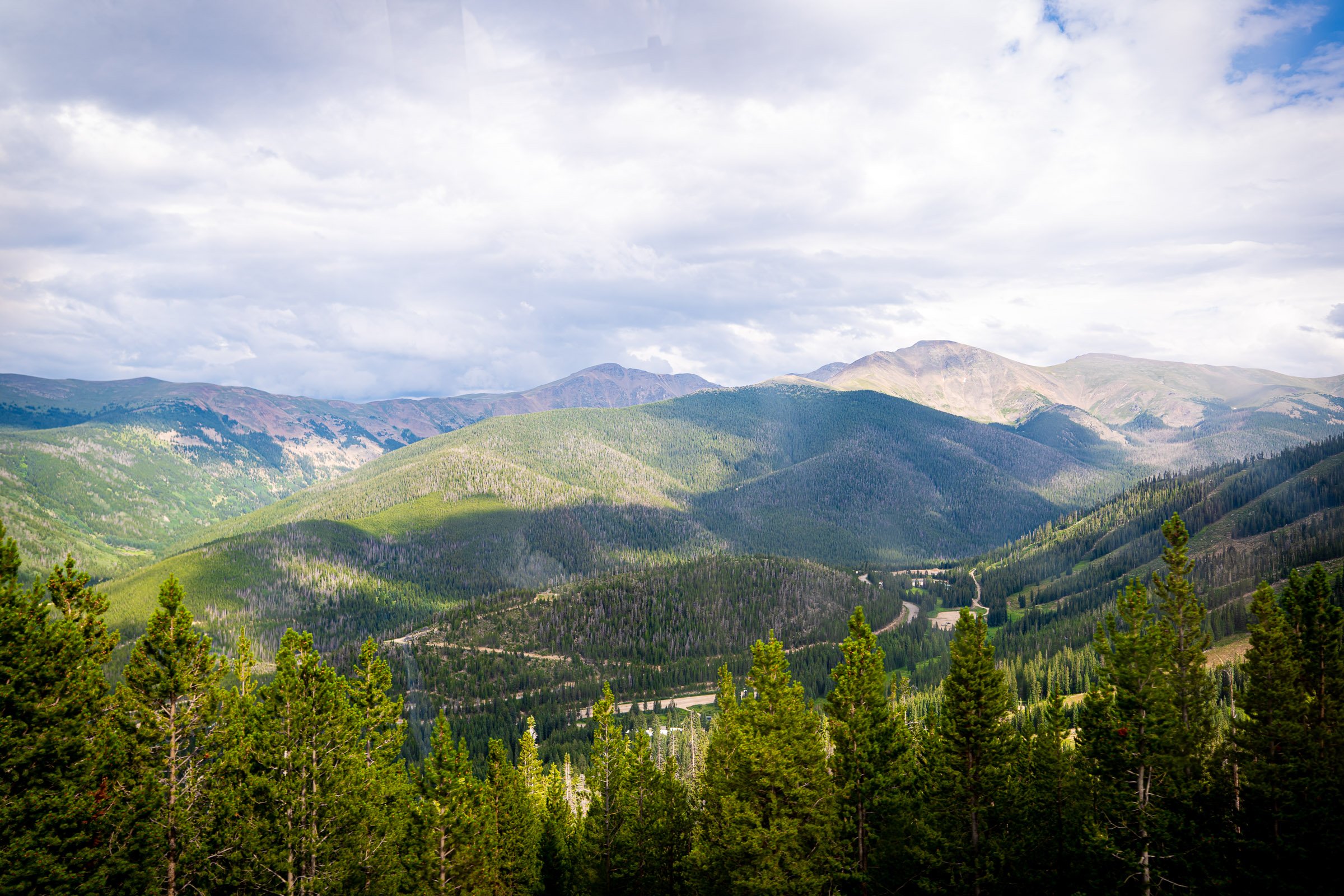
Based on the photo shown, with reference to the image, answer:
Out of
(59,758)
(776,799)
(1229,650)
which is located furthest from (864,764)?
(1229,650)

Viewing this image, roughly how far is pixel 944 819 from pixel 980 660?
893 centimetres

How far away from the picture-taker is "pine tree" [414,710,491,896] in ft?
129

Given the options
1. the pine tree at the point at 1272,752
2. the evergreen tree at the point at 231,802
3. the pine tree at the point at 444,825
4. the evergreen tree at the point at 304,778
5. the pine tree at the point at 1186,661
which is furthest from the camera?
the pine tree at the point at 444,825

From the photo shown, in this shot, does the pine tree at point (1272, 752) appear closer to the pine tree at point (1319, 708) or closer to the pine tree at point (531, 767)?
the pine tree at point (1319, 708)

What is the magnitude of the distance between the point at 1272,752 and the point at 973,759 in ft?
52.7

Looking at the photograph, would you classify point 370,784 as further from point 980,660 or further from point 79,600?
point 980,660

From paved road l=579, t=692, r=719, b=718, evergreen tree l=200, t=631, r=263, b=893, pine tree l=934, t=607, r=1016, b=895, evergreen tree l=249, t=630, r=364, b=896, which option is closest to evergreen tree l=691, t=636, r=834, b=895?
pine tree l=934, t=607, r=1016, b=895

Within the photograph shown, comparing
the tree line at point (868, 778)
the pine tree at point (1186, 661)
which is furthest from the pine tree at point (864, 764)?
the pine tree at point (1186, 661)

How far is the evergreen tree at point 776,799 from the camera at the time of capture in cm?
3216

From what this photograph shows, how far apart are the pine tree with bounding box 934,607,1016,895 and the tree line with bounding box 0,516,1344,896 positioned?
0.12 meters

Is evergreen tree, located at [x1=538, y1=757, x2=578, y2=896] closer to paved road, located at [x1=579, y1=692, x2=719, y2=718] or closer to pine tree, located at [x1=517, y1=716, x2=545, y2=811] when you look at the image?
pine tree, located at [x1=517, y1=716, x2=545, y2=811]

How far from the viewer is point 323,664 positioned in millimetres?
40312

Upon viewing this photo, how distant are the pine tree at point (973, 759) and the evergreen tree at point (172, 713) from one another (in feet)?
115

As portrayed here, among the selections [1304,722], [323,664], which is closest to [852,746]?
[1304,722]
